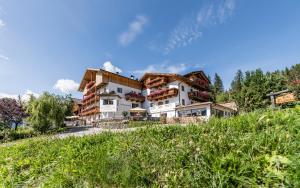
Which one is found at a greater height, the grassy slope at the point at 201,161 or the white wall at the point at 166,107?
the white wall at the point at 166,107

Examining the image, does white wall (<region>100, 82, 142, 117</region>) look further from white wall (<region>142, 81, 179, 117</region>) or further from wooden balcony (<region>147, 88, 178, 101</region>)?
wooden balcony (<region>147, 88, 178, 101</region>)

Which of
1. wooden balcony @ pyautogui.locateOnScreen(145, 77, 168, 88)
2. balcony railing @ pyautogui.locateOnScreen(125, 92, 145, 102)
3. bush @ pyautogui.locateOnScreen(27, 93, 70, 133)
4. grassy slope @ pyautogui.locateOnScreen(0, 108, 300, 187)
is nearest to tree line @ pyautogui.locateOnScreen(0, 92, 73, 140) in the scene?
bush @ pyautogui.locateOnScreen(27, 93, 70, 133)

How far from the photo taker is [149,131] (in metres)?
6.28

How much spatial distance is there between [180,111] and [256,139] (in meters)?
33.3

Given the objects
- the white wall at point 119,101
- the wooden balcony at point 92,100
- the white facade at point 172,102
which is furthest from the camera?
the wooden balcony at point 92,100

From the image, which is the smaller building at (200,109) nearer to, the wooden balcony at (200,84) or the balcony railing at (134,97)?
the wooden balcony at (200,84)

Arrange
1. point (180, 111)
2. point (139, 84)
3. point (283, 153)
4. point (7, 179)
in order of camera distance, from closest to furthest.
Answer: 1. point (283, 153)
2. point (7, 179)
3. point (180, 111)
4. point (139, 84)

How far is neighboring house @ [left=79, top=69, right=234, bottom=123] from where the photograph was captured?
38438 millimetres

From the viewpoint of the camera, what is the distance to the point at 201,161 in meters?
3.45

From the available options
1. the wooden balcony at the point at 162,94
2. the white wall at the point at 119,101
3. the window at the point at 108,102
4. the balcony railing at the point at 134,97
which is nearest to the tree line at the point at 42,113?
the window at the point at 108,102

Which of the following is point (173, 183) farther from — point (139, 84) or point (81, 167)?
point (139, 84)

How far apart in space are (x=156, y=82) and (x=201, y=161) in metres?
38.4

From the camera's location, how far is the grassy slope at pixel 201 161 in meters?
2.96

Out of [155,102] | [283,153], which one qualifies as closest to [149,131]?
[283,153]
